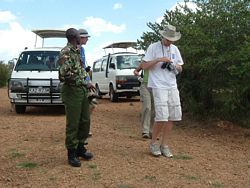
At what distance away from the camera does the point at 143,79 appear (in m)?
9.31

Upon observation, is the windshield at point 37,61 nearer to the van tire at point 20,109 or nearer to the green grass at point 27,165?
the van tire at point 20,109

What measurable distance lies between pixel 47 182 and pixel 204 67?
4.81m

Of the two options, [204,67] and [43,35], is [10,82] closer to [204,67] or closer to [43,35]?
[204,67]

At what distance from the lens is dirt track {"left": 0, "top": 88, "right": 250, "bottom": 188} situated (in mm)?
6328

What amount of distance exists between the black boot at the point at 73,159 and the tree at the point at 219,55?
3713 millimetres

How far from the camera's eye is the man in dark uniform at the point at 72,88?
672 centimetres

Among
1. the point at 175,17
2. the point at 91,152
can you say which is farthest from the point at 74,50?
the point at 175,17

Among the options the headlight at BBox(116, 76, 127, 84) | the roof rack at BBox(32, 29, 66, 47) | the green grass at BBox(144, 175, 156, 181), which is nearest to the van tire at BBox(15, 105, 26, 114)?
the roof rack at BBox(32, 29, 66, 47)

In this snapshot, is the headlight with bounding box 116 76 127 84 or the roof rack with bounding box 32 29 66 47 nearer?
the roof rack with bounding box 32 29 66 47

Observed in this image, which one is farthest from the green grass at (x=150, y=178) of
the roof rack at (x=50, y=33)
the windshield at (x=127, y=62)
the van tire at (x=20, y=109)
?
the windshield at (x=127, y=62)

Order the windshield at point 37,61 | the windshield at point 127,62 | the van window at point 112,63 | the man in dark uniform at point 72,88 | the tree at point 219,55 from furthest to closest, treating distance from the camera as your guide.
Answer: the van window at point 112,63 < the windshield at point 127,62 < the windshield at point 37,61 < the tree at point 219,55 < the man in dark uniform at point 72,88

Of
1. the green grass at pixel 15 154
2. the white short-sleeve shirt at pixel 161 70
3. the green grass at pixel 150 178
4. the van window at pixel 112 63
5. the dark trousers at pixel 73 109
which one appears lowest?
the green grass at pixel 150 178

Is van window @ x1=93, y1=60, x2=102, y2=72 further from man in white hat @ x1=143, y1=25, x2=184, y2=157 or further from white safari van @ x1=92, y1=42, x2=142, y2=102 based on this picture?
man in white hat @ x1=143, y1=25, x2=184, y2=157

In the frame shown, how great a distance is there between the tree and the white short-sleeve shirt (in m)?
1.90
